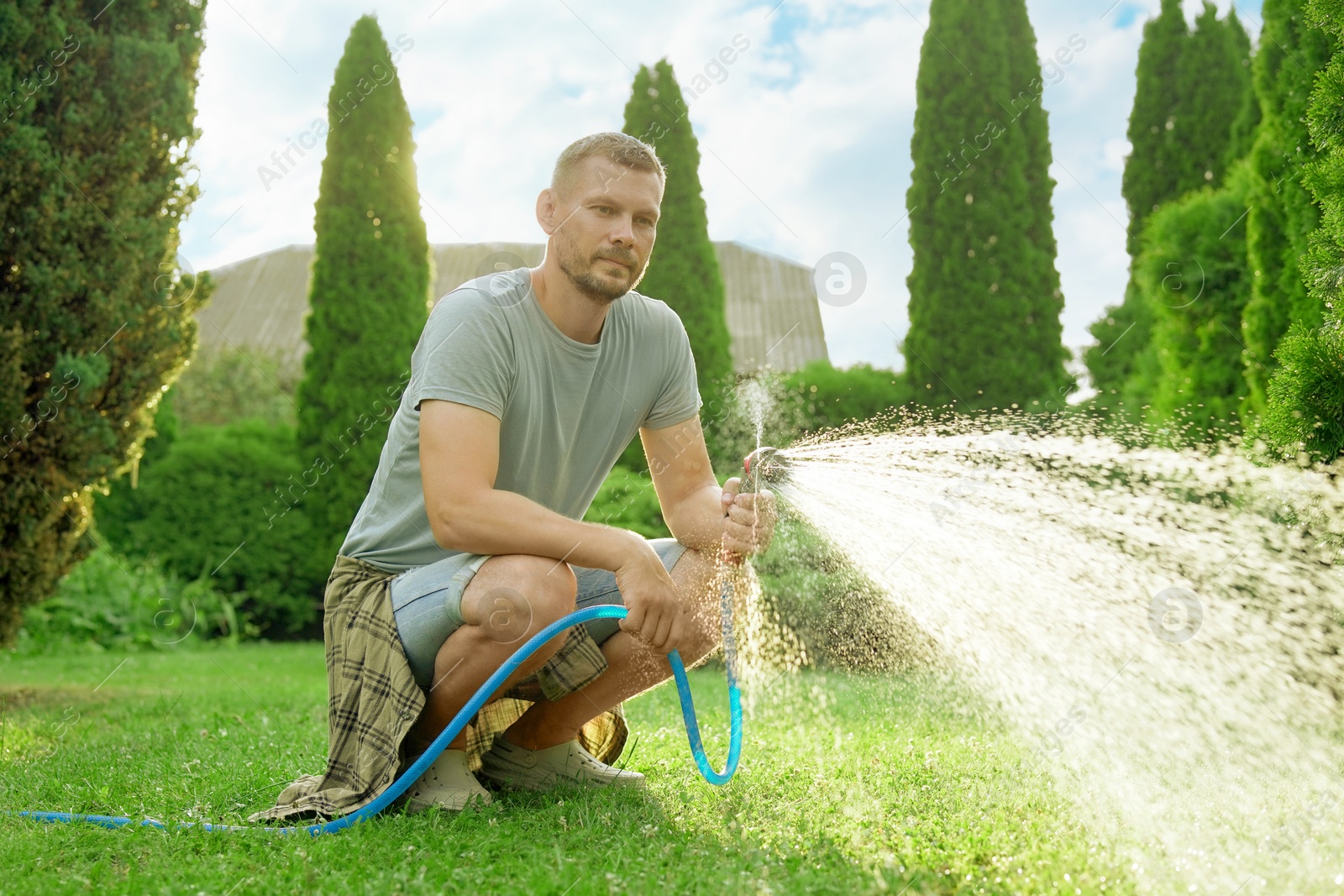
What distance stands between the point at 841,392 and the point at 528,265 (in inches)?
Answer: 481

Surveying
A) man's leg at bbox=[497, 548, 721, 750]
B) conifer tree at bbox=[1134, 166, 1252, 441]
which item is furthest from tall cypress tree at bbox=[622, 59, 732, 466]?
man's leg at bbox=[497, 548, 721, 750]

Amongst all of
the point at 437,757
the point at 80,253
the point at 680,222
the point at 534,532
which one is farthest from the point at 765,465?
the point at 680,222

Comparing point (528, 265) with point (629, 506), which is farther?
point (528, 265)

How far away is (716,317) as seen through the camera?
1066cm

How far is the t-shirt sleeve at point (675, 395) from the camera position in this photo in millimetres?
3363

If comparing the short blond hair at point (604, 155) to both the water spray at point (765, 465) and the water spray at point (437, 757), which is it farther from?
the water spray at point (437, 757)

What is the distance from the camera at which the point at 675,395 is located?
133 inches

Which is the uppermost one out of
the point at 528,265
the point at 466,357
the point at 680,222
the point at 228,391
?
the point at 528,265

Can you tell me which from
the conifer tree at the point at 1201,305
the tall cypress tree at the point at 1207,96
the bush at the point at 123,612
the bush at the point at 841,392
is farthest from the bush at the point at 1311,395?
the tall cypress tree at the point at 1207,96

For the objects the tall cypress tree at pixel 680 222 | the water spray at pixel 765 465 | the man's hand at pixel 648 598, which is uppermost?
the tall cypress tree at pixel 680 222

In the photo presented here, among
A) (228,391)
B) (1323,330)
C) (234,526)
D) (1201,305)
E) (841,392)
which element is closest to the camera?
(1323,330)

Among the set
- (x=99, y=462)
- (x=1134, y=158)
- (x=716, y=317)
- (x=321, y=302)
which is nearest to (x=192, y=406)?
(x=321, y=302)

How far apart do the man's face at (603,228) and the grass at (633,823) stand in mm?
1439

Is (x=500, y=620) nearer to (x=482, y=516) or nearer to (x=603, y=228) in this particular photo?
(x=482, y=516)
